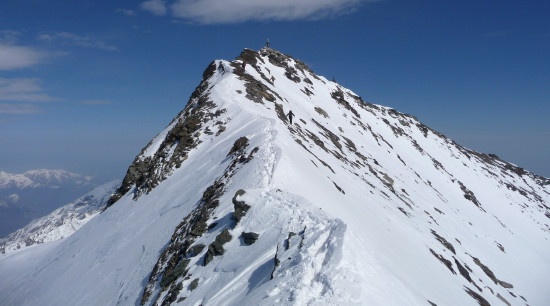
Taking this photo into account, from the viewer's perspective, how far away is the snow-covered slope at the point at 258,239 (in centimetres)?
998

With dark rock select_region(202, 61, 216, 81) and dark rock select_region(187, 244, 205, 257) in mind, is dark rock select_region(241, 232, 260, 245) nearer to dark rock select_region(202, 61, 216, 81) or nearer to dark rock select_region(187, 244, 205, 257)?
dark rock select_region(187, 244, 205, 257)

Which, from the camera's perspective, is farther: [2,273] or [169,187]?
[2,273]

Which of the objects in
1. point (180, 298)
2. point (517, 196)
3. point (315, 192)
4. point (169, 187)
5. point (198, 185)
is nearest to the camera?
point (180, 298)

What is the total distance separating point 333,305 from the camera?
7711 mm

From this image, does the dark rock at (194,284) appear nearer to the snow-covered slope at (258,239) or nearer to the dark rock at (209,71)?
the snow-covered slope at (258,239)

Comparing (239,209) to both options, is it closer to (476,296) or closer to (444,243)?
(476,296)

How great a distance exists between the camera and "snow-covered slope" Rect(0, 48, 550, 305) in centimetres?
998

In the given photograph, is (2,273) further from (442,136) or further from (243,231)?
(442,136)

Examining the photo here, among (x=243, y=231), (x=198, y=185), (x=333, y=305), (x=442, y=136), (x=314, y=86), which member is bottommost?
(x=198, y=185)

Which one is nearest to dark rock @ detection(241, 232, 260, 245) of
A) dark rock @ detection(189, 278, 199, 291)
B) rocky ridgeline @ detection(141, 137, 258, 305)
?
rocky ridgeline @ detection(141, 137, 258, 305)

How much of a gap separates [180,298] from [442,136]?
12749 centimetres

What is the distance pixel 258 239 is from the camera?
12.4 m

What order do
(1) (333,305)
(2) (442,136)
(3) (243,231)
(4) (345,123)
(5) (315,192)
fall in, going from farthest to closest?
(2) (442,136)
(4) (345,123)
(5) (315,192)
(3) (243,231)
(1) (333,305)

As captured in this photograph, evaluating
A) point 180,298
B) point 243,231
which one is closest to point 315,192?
point 243,231
